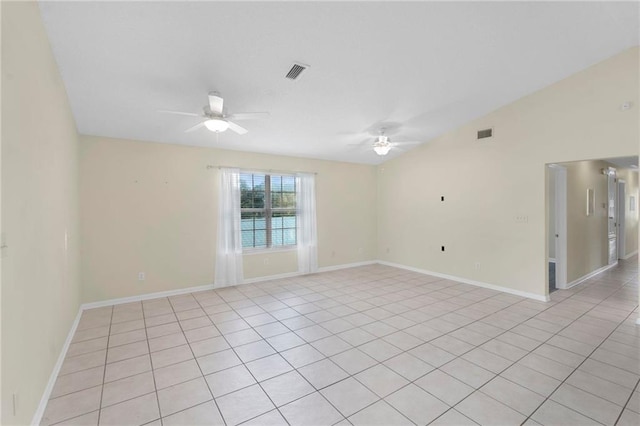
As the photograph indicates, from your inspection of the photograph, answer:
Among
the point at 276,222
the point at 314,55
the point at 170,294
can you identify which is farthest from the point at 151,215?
the point at 314,55

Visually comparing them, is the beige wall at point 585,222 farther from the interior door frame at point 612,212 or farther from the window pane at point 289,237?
the window pane at point 289,237

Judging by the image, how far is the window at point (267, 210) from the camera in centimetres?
553

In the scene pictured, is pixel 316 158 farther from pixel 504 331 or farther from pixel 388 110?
pixel 504 331

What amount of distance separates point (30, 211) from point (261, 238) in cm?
397

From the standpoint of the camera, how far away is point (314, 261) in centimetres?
614

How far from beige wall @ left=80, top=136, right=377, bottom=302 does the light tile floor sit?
1.69ft

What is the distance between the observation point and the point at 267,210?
19.0 feet

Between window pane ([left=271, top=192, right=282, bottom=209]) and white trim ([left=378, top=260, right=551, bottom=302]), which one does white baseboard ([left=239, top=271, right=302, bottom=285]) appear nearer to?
window pane ([left=271, top=192, right=282, bottom=209])

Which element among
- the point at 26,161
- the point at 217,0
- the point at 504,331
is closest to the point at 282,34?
the point at 217,0

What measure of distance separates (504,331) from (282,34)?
3.95 metres

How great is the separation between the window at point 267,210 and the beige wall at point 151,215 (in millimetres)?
267

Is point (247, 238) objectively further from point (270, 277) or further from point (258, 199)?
point (270, 277)

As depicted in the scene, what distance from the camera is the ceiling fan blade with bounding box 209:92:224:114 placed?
2.74 metres

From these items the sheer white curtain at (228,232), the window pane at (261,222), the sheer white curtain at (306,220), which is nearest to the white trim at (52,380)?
the sheer white curtain at (228,232)
